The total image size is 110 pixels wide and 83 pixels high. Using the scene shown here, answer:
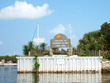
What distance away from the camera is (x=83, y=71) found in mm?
42250

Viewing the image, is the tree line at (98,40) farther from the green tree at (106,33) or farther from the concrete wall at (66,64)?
the concrete wall at (66,64)

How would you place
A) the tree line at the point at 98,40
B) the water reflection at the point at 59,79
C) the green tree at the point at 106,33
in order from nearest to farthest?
the water reflection at the point at 59,79
the tree line at the point at 98,40
the green tree at the point at 106,33

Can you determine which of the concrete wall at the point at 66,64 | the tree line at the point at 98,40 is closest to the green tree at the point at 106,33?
the tree line at the point at 98,40

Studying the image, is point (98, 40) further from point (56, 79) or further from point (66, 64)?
point (56, 79)

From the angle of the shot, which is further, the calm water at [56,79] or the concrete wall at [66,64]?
the concrete wall at [66,64]

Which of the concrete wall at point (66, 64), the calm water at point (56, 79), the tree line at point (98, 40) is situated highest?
the tree line at point (98, 40)

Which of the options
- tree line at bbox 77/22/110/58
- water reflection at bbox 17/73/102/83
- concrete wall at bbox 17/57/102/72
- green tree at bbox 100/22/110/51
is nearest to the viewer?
water reflection at bbox 17/73/102/83

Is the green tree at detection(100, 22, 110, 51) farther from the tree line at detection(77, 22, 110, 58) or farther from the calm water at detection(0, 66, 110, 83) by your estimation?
the calm water at detection(0, 66, 110, 83)

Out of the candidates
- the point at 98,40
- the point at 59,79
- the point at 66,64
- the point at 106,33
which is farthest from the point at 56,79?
the point at 106,33

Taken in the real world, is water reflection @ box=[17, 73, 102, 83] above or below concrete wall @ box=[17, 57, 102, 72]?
below

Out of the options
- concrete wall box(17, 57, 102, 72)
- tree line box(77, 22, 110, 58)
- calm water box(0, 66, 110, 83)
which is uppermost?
tree line box(77, 22, 110, 58)

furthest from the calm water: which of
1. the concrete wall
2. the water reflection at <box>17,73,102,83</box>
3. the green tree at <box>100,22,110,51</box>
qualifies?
the green tree at <box>100,22,110,51</box>

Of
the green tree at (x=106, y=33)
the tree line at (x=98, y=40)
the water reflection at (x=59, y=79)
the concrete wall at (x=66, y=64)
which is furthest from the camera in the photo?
the green tree at (x=106, y=33)

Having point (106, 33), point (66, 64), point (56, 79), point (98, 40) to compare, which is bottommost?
point (56, 79)
